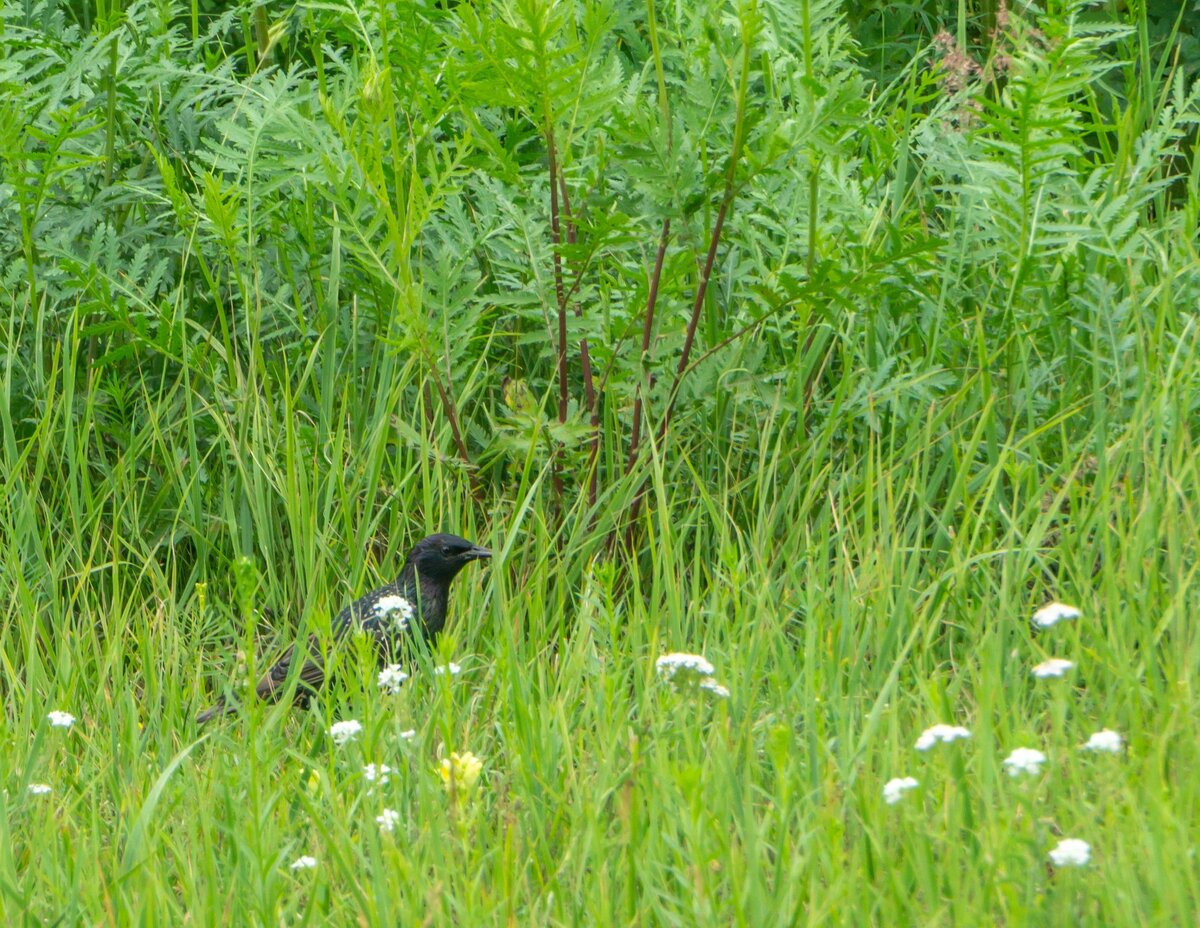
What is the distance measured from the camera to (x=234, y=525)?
13.4 feet

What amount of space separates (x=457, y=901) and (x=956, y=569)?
4.43 ft

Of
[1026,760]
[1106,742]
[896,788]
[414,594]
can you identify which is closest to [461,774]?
[896,788]

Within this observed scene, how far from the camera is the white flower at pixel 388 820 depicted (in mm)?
2480

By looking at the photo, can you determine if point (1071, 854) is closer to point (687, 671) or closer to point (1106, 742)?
point (1106, 742)

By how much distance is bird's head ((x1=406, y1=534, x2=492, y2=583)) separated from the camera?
3982 mm

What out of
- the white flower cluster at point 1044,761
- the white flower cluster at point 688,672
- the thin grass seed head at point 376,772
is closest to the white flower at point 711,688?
the white flower cluster at point 688,672

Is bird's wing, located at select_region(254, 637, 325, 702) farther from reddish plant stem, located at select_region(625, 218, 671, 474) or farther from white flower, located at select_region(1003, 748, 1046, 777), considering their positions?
white flower, located at select_region(1003, 748, 1046, 777)

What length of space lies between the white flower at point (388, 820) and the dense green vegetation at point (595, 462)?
0.05 feet

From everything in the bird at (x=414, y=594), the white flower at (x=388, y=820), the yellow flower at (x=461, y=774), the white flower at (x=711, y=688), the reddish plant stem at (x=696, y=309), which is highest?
the reddish plant stem at (x=696, y=309)

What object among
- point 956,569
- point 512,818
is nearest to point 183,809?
point 512,818

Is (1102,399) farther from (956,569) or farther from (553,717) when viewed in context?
(553,717)

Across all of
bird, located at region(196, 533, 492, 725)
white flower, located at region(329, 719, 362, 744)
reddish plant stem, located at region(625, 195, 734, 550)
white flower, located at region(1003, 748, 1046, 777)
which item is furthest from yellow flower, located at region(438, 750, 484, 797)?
reddish plant stem, located at region(625, 195, 734, 550)

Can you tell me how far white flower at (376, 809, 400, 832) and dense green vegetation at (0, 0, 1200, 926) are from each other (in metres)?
0.01

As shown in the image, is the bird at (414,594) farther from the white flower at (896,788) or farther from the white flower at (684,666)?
the white flower at (896,788)
